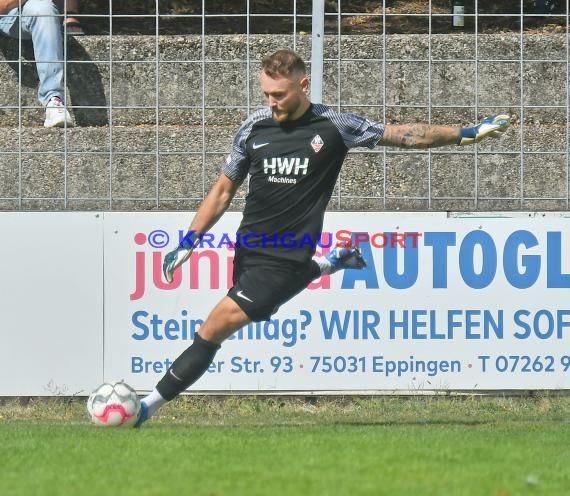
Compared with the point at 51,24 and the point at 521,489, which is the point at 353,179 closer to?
the point at 51,24

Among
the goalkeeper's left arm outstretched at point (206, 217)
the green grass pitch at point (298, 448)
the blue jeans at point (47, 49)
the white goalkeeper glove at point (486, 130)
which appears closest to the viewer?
the green grass pitch at point (298, 448)

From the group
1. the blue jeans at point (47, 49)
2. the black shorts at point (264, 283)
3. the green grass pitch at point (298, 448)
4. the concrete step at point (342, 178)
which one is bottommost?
the green grass pitch at point (298, 448)

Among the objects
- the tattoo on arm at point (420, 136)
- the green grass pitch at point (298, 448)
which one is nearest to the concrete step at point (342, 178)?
the green grass pitch at point (298, 448)

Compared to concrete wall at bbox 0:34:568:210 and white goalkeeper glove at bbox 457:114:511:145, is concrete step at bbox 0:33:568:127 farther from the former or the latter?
white goalkeeper glove at bbox 457:114:511:145

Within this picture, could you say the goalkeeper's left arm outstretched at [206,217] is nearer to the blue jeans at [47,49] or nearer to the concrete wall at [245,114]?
the concrete wall at [245,114]

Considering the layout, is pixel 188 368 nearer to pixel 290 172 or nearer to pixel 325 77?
pixel 290 172

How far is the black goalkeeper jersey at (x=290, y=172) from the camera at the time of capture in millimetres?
8133

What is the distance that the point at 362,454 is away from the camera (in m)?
6.84

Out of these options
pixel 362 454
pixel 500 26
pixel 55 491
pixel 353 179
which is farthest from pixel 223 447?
pixel 500 26

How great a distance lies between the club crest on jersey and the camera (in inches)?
320

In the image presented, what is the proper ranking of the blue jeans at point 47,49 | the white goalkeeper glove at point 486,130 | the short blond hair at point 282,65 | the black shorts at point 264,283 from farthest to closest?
the blue jeans at point 47,49 < the white goalkeeper glove at point 486,130 < the black shorts at point 264,283 < the short blond hair at point 282,65

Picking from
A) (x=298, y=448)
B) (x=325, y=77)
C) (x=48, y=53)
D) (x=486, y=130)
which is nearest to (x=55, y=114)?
(x=48, y=53)

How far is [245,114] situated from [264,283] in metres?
2.99

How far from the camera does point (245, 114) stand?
10.8 metres
